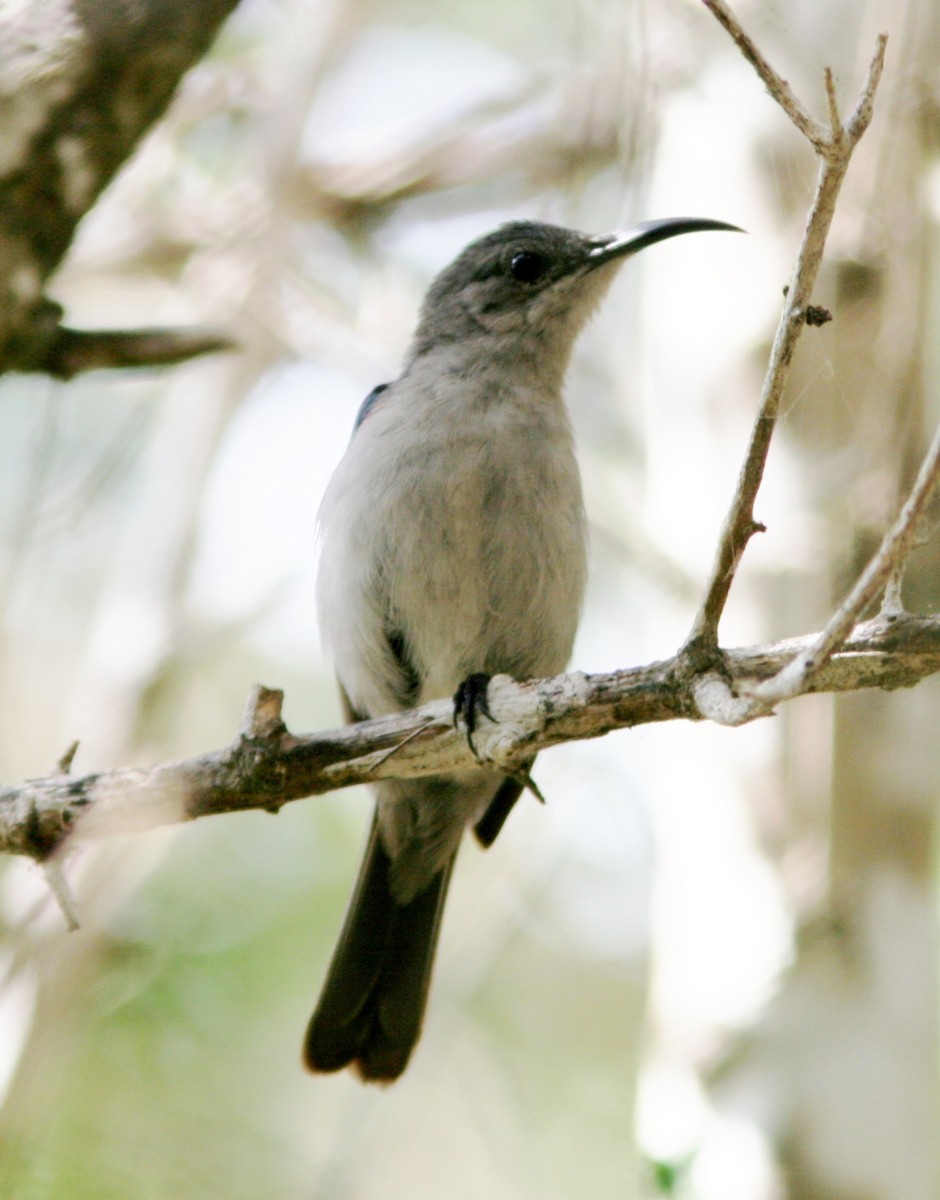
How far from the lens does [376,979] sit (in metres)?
4.85

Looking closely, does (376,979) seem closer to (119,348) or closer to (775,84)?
(119,348)

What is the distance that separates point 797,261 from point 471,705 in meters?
1.48

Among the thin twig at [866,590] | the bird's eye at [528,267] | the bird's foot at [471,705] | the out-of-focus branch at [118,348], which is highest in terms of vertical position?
the bird's eye at [528,267]

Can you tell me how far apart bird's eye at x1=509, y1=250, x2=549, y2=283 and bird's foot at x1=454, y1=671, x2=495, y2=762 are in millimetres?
2232

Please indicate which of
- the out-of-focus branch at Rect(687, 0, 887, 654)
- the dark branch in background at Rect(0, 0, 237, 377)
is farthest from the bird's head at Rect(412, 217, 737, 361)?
the out-of-focus branch at Rect(687, 0, 887, 654)

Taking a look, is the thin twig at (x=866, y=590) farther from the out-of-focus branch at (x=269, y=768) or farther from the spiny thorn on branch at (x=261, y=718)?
the spiny thorn on branch at (x=261, y=718)

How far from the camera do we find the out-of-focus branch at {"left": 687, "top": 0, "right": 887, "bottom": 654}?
87.7 inches

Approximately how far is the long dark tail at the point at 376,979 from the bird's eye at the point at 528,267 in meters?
2.24

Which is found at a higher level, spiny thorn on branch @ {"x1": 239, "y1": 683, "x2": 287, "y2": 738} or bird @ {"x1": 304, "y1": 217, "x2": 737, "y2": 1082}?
bird @ {"x1": 304, "y1": 217, "x2": 737, "y2": 1082}

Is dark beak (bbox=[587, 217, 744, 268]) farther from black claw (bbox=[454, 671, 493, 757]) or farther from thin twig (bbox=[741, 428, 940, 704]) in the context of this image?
thin twig (bbox=[741, 428, 940, 704])

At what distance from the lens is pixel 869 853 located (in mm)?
4652

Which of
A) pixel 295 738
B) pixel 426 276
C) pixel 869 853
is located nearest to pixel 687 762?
pixel 869 853

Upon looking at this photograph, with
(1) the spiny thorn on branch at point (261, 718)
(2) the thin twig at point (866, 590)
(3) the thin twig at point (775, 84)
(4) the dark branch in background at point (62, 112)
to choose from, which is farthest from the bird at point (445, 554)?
(3) the thin twig at point (775, 84)

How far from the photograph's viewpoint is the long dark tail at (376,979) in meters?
4.72
